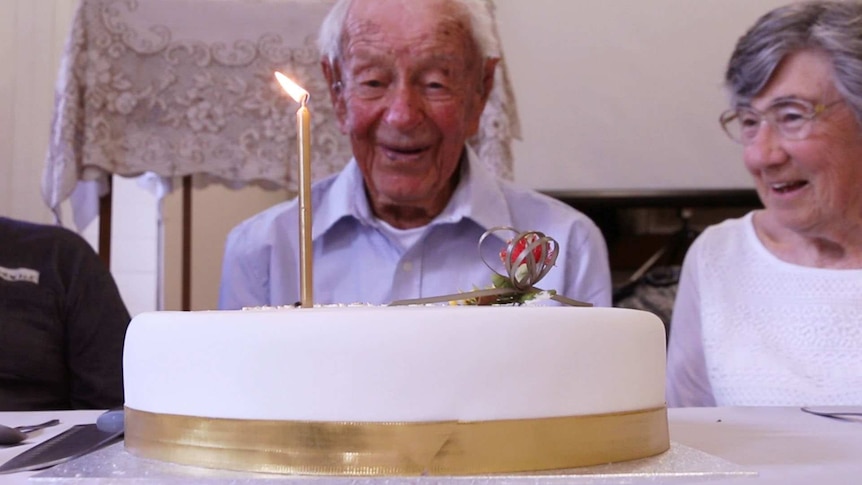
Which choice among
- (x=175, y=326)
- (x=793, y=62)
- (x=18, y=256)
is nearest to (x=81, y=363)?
(x=18, y=256)

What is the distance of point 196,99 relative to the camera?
2.15 m

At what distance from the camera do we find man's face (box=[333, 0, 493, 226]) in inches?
58.8

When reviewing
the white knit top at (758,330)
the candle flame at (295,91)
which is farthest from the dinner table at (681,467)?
the white knit top at (758,330)

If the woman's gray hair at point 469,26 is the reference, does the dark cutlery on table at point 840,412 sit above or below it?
below

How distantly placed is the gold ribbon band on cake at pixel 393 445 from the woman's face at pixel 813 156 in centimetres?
103

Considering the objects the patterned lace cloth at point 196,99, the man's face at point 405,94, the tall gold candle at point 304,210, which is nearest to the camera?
the tall gold candle at point 304,210

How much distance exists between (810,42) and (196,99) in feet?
4.22

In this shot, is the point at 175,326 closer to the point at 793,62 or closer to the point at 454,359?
the point at 454,359

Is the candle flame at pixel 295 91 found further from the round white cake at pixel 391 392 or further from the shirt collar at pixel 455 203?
the shirt collar at pixel 455 203

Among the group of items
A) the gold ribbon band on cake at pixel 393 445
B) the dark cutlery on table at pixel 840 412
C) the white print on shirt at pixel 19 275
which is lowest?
the dark cutlery on table at pixel 840 412

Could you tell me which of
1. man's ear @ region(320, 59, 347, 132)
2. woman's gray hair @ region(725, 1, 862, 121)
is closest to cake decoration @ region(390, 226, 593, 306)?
man's ear @ region(320, 59, 347, 132)

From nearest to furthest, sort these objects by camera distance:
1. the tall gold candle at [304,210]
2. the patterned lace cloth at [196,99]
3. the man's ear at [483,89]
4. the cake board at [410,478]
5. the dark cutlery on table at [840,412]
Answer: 1. the cake board at [410,478]
2. the tall gold candle at [304,210]
3. the dark cutlery on table at [840,412]
4. the man's ear at [483,89]
5. the patterned lace cloth at [196,99]

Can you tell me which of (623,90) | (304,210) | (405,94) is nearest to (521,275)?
(304,210)

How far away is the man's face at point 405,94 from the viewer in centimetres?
149
